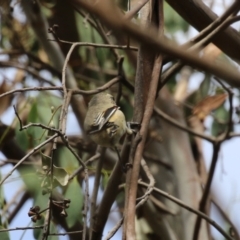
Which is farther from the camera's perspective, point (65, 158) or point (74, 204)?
point (65, 158)

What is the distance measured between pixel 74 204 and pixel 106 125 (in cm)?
37

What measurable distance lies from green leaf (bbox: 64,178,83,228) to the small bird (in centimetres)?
31

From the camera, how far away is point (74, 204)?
1854mm

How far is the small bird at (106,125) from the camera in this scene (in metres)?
1.59

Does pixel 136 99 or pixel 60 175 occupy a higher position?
pixel 136 99

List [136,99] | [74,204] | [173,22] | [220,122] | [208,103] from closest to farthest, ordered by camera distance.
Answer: [136,99] < [74,204] < [208,103] < [220,122] < [173,22]

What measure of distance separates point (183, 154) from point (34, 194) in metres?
0.75

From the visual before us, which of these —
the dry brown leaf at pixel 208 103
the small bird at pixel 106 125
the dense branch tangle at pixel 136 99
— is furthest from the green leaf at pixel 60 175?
the dry brown leaf at pixel 208 103

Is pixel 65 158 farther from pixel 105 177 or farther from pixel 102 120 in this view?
pixel 102 120

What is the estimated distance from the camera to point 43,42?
2461 mm

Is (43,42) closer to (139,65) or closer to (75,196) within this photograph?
(75,196)

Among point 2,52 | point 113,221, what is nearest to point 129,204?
point 113,221

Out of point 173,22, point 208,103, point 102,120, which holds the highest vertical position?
point 173,22

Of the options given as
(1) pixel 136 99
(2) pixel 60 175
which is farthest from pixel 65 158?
(1) pixel 136 99
